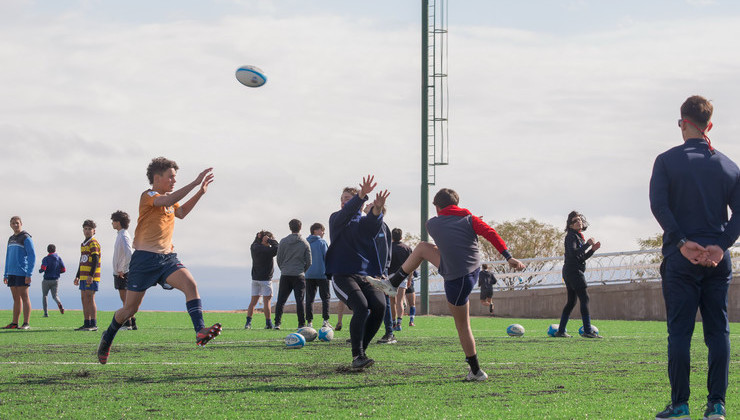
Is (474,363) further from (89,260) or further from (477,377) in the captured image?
(89,260)

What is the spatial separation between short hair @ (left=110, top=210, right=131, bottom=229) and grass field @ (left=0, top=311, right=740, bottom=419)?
12.9ft

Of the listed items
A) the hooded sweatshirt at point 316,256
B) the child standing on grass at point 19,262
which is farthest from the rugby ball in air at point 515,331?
the child standing on grass at point 19,262

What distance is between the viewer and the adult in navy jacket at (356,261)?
883 centimetres

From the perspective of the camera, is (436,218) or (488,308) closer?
(436,218)

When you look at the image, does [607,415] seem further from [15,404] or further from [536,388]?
[15,404]

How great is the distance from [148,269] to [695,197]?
5.24 metres

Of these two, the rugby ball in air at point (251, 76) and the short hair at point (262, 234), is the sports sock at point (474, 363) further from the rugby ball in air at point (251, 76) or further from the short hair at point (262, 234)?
the short hair at point (262, 234)

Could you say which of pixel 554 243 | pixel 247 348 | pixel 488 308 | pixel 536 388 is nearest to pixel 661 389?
pixel 536 388

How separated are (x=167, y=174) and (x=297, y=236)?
794 centimetres

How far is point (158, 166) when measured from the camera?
872 centimetres

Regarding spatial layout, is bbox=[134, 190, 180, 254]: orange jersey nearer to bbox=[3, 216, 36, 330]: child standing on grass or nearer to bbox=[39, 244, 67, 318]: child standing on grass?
bbox=[3, 216, 36, 330]: child standing on grass

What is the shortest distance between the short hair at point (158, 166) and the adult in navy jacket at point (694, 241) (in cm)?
507

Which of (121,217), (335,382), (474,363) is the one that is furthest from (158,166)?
(121,217)

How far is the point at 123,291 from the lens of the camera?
16.5 metres
